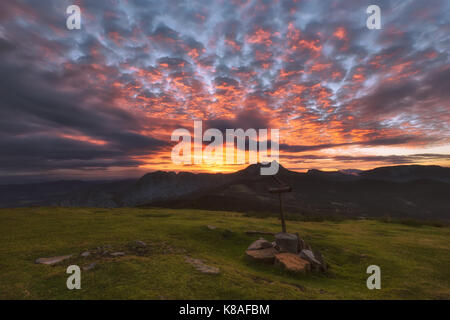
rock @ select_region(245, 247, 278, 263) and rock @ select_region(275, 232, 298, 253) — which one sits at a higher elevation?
rock @ select_region(275, 232, 298, 253)

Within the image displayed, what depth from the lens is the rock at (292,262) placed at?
11.3 meters

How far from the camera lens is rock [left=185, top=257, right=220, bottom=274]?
369 inches

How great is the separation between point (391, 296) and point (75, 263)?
14.6 m

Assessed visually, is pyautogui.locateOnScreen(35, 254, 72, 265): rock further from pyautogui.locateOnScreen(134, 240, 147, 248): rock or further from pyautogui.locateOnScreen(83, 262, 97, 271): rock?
pyautogui.locateOnScreen(134, 240, 147, 248): rock

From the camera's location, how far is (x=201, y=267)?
9.97 metres

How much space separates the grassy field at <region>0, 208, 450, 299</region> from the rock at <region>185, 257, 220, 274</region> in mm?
320

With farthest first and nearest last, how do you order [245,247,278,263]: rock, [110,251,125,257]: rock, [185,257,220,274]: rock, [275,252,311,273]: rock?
[245,247,278,263]: rock → [110,251,125,257]: rock → [275,252,311,273]: rock → [185,257,220,274]: rock

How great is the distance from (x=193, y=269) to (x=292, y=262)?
5879mm

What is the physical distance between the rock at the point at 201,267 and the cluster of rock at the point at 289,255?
3.86 metres

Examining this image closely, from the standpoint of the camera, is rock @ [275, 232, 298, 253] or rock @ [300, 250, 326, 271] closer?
rock @ [300, 250, 326, 271]

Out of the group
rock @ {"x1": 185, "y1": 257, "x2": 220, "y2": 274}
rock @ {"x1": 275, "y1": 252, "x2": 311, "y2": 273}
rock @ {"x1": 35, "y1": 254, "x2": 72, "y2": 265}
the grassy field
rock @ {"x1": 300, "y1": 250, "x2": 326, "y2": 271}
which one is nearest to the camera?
the grassy field

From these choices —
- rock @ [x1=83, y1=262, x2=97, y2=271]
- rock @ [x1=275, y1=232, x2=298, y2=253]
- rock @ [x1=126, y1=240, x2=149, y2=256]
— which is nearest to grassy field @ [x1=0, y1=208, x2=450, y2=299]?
rock @ [x1=83, y1=262, x2=97, y2=271]

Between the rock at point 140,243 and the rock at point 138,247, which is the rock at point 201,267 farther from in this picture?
the rock at point 140,243
